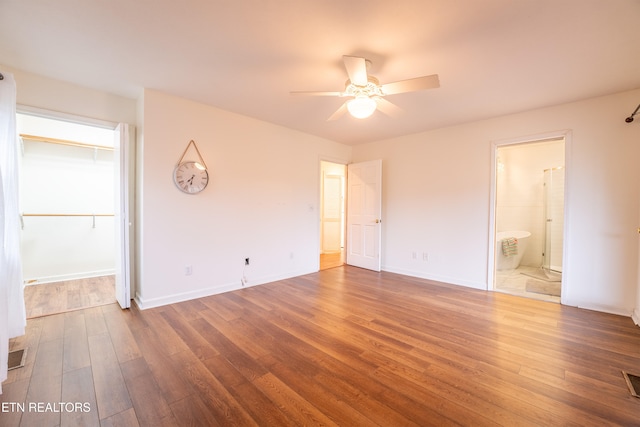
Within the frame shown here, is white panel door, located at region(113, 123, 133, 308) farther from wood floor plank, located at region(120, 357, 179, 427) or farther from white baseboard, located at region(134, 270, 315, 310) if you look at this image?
wood floor plank, located at region(120, 357, 179, 427)

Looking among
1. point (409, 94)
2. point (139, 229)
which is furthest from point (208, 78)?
point (409, 94)

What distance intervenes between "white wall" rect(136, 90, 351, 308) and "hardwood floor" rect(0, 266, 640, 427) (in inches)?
18.9

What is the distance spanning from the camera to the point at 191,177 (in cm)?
316

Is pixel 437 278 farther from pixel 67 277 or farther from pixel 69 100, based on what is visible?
pixel 67 277

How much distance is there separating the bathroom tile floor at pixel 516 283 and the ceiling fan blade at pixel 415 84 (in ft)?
10.4

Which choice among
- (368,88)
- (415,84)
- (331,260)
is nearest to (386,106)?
(368,88)

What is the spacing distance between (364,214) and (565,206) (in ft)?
9.37

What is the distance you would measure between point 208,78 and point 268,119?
1.24 meters

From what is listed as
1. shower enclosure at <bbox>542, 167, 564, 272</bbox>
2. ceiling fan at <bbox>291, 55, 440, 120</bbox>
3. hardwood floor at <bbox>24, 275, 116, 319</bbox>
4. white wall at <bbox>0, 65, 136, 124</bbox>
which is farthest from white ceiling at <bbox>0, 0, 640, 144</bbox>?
hardwood floor at <bbox>24, 275, 116, 319</bbox>

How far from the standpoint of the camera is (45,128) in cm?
387

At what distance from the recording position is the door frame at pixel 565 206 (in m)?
3.09

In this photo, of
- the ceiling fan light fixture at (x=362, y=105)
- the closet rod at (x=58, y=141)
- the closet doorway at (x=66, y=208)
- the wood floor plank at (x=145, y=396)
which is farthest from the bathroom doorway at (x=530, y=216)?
the closet rod at (x=58, y=141)

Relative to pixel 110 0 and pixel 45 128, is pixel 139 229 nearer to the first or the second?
pixel 110 0

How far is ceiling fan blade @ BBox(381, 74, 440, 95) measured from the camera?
1.91 meters
